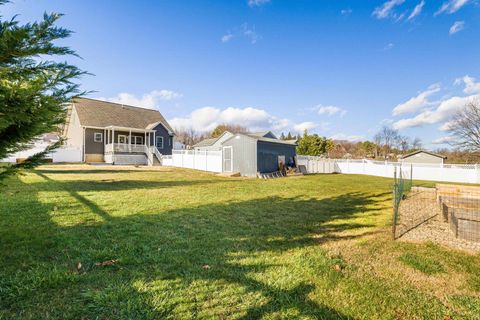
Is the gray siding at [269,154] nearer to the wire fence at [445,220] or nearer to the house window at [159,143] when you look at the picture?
the wire fence at [445,220]

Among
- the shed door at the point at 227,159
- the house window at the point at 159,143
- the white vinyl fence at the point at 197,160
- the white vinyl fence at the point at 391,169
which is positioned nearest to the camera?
the shed door at the point at 227,159

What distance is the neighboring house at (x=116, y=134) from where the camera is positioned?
80.6 ft

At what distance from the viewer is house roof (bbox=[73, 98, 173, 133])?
25312 millimetres

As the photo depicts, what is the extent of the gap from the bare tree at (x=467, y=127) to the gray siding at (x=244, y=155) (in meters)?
28.0

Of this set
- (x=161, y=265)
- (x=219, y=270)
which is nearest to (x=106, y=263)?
(x=161, y=265)

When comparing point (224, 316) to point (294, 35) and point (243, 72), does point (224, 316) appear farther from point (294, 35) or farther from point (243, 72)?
point (243, 72)

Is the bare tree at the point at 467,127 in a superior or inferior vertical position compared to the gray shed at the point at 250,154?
superior

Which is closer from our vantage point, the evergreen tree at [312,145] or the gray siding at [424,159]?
the gray siding at [424,159]

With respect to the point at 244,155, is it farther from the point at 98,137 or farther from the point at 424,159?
the point at 424,159

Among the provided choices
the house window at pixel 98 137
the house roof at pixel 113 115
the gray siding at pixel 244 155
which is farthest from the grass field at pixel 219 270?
the house roof at pixel 113 115

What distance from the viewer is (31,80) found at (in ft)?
7.76

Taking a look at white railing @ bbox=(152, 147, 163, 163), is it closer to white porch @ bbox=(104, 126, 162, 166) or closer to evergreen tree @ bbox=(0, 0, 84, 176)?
white porch @ bbox=(104, 126, 162, 166)

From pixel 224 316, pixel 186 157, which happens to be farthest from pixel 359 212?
pixel 186 157

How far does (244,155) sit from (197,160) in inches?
233
